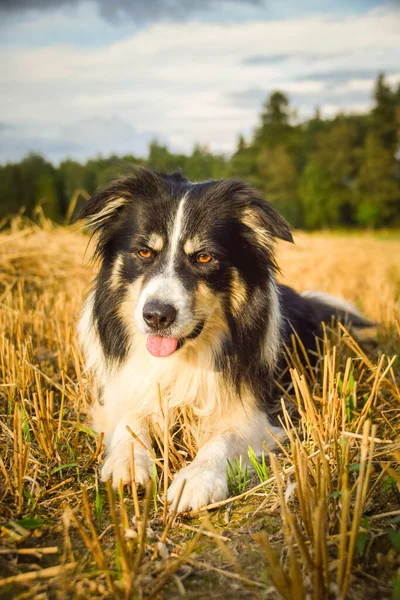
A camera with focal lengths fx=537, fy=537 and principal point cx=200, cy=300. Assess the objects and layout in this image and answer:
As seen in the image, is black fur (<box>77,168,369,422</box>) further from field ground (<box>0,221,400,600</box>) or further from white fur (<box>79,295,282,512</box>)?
field ground (<box>0,221,400,600</box>)

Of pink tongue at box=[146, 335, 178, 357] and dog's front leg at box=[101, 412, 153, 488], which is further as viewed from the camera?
pink tongue at box=[146, 335, 178, 357]

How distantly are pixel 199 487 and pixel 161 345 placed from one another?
0.91 metres

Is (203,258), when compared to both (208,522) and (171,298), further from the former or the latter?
(208,522)

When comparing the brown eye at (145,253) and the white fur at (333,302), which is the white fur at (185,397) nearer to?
the brown eye at (145,253)

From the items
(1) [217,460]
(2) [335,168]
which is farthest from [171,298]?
(2) [335,168]

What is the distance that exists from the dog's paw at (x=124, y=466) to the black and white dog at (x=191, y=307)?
20 centimetres

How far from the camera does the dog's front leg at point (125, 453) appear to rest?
102 inches

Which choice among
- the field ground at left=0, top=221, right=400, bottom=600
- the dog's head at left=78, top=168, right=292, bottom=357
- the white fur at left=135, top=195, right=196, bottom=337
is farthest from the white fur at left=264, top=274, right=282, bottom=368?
the white fur at left=135, top=195, right=196, bottom=337

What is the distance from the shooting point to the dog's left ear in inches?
123

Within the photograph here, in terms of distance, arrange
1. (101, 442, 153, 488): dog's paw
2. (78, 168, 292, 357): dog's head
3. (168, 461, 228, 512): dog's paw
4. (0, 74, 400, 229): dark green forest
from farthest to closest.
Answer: (0, 74, 400, 229): dark green forest → (78, 168, 292, 357): dog's head → (101, 442, 153, 488): dog's paw → (168, 461, 228, 512): dog's paw

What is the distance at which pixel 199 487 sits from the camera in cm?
247

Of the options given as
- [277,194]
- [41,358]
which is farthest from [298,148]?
[41,358]

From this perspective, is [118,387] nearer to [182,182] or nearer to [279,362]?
[279,362]

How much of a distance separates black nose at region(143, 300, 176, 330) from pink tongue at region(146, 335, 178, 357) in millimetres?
184
